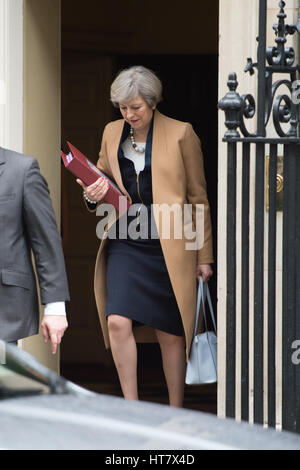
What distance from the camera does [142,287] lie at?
18.0 ft

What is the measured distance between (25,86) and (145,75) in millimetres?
790

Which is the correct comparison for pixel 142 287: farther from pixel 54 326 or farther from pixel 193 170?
pixel 54 326

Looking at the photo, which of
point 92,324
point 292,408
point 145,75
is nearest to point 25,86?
point 145,75

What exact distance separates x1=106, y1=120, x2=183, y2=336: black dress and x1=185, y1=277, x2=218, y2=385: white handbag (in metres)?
0.15

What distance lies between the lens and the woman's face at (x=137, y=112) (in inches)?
211

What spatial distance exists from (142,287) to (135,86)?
3.50 ft

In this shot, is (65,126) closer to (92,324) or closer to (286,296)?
(92,324)

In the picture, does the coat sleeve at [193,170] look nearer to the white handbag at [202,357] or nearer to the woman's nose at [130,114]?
the woman's nose at [130,114]

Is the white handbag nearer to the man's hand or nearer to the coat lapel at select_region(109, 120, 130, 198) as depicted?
the coat lapel at select_region(109, 120, 130, 198)

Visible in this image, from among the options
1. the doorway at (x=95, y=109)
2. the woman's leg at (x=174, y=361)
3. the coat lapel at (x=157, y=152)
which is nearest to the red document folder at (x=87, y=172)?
the coat lapel at (x=157, y=152)

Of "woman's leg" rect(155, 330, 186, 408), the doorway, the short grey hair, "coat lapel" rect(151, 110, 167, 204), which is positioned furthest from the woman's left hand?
the doorway

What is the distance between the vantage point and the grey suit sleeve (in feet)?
14.0

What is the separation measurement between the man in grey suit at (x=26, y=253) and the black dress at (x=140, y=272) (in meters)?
1.11

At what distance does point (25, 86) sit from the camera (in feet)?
18.9
